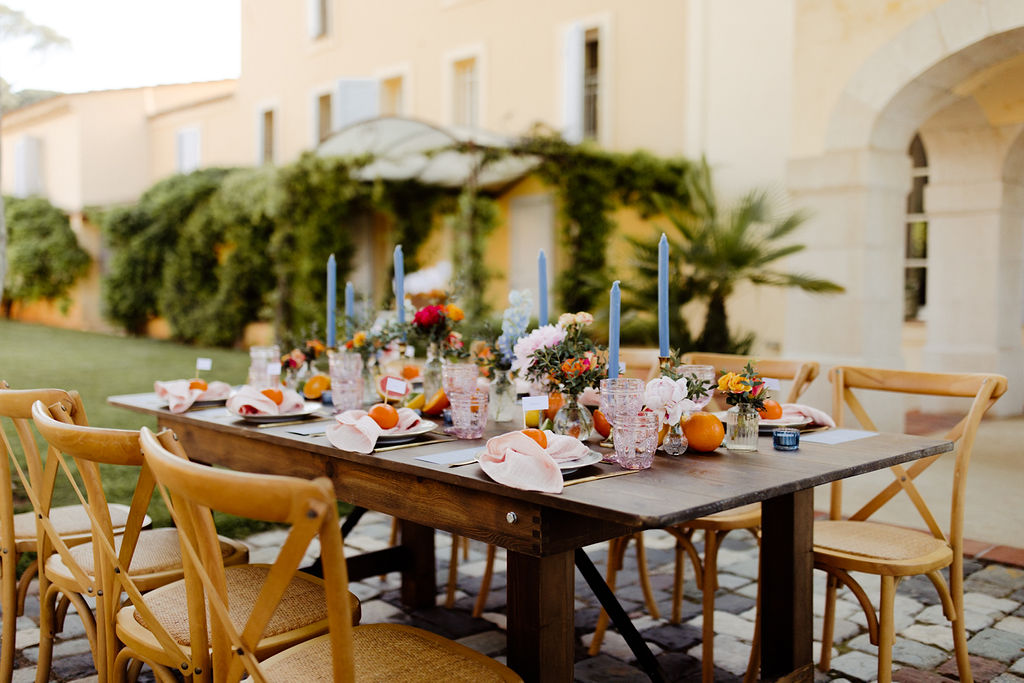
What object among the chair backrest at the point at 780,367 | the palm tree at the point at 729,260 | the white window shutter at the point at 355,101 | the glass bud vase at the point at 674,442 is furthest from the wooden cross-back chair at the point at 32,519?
the white window shutter at the point at 355,101

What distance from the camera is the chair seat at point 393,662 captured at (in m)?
1.74

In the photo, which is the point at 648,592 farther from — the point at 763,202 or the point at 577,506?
the point at 763,202

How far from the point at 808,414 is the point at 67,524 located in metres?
2.16

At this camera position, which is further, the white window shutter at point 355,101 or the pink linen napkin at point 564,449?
the white window shutter at point 355,101

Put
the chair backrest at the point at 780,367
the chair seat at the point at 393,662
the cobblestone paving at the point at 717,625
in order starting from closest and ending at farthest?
the chair seat at the point at 393,662 → the cobblestone paving at the point at 717,625 → the chair backrest at the point at 780,367

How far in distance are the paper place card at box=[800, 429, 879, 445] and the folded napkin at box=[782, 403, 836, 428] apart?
0.18 feet

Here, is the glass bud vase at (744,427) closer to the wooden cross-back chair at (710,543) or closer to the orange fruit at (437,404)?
the wooden cross-back chair at (710,543)

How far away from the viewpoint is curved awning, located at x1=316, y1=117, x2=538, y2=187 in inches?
378

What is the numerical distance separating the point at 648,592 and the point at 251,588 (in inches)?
59.6

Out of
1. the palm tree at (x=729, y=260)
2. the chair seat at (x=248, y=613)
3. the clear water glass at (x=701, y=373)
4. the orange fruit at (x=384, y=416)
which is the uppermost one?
the palm tree at (x=729, y=260)

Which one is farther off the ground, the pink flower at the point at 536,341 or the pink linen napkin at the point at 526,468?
the pink flower at the point at 536,341

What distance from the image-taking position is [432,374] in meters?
2.87

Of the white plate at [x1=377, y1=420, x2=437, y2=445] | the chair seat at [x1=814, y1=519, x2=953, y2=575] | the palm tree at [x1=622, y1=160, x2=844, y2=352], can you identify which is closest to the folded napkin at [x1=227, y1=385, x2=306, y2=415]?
the white plate at [x1=377, y1=420, x2=437, y2=445]

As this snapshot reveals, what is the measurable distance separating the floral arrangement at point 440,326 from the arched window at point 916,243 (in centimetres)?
700
